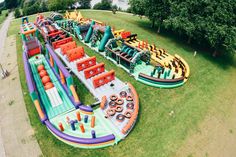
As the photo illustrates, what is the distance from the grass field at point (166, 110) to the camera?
12.7 meters

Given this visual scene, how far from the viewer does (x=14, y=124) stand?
1483 cm

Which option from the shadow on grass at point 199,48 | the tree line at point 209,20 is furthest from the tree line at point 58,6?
the tree line at point 209,20

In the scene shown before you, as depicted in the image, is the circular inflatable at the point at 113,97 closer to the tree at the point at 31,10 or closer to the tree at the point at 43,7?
the tree at the point at 31,10

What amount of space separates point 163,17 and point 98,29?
10.1 m

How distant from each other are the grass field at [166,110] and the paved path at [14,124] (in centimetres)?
53

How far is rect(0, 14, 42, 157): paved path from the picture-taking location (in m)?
12.8

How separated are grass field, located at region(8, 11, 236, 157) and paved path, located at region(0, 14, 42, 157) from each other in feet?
1.73

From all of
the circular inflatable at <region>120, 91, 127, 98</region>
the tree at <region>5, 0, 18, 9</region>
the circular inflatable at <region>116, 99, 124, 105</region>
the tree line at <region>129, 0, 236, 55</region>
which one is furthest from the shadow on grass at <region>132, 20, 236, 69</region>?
the tree at <region>5, 0, 18, 9</region>

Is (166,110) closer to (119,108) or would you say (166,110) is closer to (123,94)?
(123,94)

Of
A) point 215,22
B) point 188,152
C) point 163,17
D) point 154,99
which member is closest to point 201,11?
point 215,22

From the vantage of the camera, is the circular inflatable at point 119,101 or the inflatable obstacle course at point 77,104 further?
the circular inflatable at point 119,101

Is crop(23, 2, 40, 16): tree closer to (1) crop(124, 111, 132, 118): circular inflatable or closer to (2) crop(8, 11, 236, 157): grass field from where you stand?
(2) crop(8, 11, 236, 157): grass field

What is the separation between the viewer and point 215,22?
20047 mm

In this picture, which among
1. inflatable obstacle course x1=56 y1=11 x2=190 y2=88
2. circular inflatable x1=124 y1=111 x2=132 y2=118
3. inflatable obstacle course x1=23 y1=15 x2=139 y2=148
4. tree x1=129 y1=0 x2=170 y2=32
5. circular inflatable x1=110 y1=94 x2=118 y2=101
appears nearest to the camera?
inflatable obstacle course x1=23 y1=15 x2=139 y2=148
